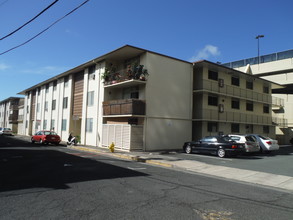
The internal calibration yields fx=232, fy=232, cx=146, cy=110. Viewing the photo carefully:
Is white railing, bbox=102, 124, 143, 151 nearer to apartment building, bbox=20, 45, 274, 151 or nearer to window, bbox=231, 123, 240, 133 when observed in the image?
apartment building, bbox=20, 45, 274, 151

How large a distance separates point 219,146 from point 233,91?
11.4 metres

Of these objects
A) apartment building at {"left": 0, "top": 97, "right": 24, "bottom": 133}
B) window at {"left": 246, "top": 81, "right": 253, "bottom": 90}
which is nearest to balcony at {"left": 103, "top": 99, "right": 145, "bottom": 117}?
window at {"left": 246, "top": 81, "right": 253, "bottom": 90}

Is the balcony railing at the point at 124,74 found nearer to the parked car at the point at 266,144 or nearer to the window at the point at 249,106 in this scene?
the parked car at the point at 266,144

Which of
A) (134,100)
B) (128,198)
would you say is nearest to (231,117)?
(134,100)

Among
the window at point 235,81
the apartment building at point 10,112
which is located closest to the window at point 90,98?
the window at point 235,81

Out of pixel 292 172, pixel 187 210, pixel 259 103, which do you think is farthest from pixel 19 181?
pixel 259 103

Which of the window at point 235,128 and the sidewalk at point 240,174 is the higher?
the window at point 235,128

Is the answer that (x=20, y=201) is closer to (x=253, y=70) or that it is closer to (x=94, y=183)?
(x=94, y=183)

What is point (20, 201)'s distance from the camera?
17.4 feet

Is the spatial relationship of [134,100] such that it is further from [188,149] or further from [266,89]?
[266,89]

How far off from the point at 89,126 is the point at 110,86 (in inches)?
208

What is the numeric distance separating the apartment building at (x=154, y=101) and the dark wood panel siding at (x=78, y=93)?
12 centimetres

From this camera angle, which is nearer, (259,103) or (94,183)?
(94,183)

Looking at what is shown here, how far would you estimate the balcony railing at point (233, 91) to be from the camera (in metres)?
22.1
